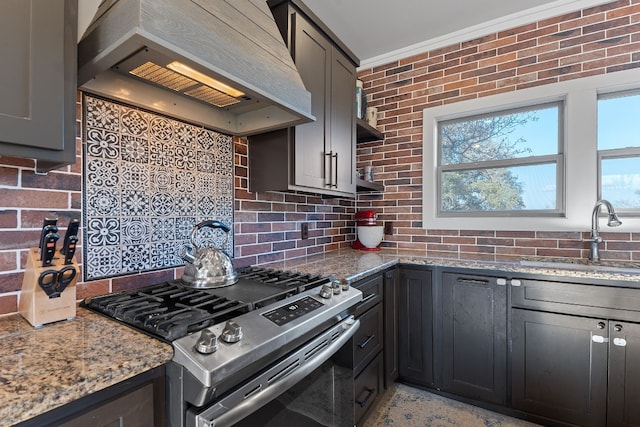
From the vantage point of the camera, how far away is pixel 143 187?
4.21 ft

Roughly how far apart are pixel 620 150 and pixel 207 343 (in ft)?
8.96

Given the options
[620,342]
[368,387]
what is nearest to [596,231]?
[620,342]

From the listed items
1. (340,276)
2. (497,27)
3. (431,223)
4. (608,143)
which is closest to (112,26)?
Result: (340,276)

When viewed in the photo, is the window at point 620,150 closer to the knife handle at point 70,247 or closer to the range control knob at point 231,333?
the range control knob at point 231,333

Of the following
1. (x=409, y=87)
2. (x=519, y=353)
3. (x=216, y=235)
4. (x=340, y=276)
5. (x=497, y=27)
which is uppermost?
(x=497, y=27)

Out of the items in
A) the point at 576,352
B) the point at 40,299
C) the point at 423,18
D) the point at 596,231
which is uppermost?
the point at 423,18

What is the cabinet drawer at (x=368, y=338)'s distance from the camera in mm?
1604

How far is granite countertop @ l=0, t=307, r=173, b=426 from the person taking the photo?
1.71 feet

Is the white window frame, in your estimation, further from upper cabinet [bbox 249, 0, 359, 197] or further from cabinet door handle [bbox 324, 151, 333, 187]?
cabinet door handle [bbox 324, 151, 333, 187]

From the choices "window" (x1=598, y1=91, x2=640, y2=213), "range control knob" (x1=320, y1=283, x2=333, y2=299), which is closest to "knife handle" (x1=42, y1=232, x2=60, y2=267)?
"range control knob" (x1=320, y1=283, x2=333, y2=299)

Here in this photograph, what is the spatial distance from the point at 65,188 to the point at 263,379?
961mm

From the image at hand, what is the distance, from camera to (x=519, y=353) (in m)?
1.78

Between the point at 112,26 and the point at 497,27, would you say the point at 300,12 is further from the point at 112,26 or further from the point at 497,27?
the point at 497,27

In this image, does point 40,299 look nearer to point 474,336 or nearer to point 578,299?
point 474,336
